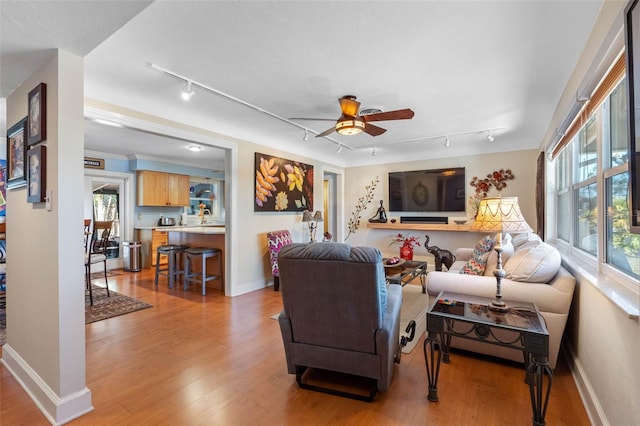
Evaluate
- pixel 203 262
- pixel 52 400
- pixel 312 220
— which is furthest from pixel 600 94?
pixel 203 262

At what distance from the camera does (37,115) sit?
1.86 m

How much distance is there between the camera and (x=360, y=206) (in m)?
6.88

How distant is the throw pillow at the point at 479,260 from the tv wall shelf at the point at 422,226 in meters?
2.26

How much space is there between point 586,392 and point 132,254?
6796 mm

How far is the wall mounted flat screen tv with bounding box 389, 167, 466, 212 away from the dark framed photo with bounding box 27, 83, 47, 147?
5.61 metres

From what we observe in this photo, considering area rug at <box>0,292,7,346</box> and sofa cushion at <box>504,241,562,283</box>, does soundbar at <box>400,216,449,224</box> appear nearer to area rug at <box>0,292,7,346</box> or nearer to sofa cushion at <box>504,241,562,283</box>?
sofa cushion at <box>504,241,562,283</box>

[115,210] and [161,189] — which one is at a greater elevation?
[161,189]

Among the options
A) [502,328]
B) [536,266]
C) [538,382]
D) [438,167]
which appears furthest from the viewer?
[438,167]

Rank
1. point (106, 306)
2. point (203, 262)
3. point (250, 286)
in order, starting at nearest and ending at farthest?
point (106, 306)
point (203, 262)
point (250, 286)

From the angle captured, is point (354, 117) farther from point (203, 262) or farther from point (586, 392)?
point (203, 262)

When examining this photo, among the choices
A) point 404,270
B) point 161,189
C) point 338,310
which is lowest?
point 404,270

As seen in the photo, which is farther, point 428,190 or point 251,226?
point 428,190

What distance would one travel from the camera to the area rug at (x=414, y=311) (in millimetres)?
2841

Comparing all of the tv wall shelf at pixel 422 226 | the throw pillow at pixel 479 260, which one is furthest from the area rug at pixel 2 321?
the tv wall shelf at pixel 422 226
